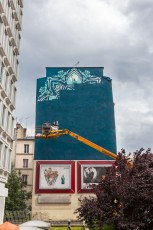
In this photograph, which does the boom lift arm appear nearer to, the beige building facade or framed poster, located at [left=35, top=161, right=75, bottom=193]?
framed poster, located at [left=35, top=161, right=75, bottom=193]

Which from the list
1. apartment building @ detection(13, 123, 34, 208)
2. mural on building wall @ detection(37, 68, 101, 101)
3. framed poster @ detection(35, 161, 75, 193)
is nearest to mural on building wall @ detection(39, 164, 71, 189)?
framed poster @ detection(35, 161, 75, 193)

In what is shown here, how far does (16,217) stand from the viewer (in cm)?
3944

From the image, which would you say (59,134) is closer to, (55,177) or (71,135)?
(71,135)

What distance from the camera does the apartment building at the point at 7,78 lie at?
24.1 meters

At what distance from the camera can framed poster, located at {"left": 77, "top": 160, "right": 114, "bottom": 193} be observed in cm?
4444

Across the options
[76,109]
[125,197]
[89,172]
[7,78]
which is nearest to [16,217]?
[89,172]

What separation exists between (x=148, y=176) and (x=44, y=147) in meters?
26.9

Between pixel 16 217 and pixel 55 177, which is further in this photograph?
pixel 55 177

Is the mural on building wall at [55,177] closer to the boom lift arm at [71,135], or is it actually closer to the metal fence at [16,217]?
the boom lift arm at [71,135]

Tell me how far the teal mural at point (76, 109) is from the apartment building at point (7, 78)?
1872cm

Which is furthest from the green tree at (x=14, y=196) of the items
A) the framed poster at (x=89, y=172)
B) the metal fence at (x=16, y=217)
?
the framed poster at (x=89, y=172)

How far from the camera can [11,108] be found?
90.4ft

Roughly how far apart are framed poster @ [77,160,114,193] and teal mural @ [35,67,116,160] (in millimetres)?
954

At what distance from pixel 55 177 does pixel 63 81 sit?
632 inches
